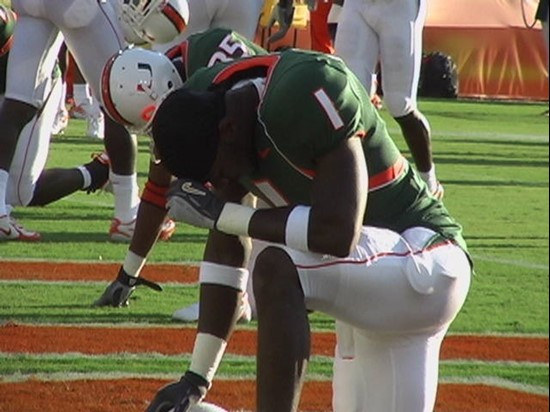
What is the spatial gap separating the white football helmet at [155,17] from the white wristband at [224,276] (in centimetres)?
156

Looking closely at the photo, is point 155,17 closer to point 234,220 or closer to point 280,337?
point 234,220

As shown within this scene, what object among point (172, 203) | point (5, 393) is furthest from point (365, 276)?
point (5, 393)

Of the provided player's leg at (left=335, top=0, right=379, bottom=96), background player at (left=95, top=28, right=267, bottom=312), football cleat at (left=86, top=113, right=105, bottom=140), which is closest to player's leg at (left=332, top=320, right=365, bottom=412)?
background player at (left=95, top=28, right=267, bottom=312)

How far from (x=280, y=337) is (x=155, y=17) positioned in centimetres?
209

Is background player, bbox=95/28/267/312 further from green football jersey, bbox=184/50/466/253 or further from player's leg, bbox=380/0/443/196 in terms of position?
player's leg, bbox=380/0/443/196

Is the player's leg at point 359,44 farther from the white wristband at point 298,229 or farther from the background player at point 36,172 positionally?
the white wristband at point 298,229

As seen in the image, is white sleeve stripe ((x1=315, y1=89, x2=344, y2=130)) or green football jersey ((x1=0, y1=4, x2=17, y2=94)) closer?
white sleeve stripe ((x1=315, y1=89, x2=344, y2=130))

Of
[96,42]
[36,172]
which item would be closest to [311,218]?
[96,42]

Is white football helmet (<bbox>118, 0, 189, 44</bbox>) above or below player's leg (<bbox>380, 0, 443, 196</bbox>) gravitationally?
above

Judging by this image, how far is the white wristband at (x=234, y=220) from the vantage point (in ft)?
11.1

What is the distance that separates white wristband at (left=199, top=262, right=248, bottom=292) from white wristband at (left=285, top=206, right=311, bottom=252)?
1.29 ft

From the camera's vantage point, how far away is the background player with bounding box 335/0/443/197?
6.79 metres

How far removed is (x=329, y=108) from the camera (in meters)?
3.35

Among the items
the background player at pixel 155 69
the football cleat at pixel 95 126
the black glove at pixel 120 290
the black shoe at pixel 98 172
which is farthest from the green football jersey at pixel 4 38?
the football cleat at pixel 95 126
